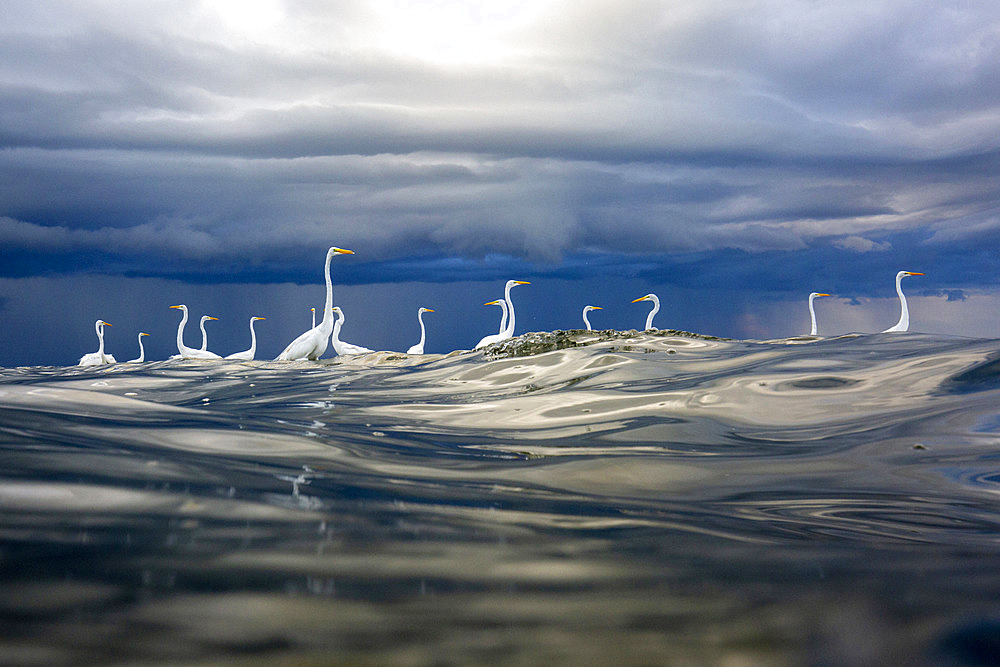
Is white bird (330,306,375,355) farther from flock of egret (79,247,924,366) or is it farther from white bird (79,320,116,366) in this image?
white bird (79,320,116,366)

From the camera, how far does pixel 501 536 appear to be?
6.03 ft

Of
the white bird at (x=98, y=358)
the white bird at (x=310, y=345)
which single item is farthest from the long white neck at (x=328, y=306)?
the white bird at (x=98, y=358)

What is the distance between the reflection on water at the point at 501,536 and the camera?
3.56 feet

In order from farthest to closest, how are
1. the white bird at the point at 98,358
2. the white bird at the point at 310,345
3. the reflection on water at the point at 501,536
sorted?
1. the white bird at the point at 98,358
2. the white bird at the point at 310,345
3. the reflection on water at the point at 501,536

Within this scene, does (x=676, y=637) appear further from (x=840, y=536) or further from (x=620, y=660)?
(x=840, y=536)

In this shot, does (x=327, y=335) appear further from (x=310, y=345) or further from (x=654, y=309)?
(x=654, y=309)

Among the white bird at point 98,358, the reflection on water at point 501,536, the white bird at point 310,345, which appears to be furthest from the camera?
the white bird at point 98,358

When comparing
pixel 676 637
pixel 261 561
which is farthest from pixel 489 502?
pixel 676 637

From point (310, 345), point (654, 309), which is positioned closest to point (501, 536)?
point (310, 345)

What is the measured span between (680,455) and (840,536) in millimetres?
1691

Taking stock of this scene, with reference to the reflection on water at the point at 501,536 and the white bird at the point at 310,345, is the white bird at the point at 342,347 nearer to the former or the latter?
the white bird at the point at 310,345

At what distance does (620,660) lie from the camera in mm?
1033

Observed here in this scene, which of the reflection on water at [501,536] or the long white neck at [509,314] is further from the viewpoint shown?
the long white neck at [509,314]

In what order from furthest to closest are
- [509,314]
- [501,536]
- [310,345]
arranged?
[509,314], [310,345], [501,536]
